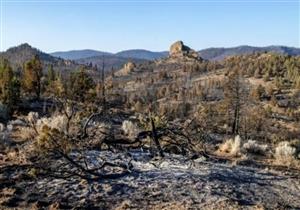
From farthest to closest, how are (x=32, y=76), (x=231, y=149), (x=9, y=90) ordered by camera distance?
(x=32, y=76), (x=9, y=90), (x=231, y=149)

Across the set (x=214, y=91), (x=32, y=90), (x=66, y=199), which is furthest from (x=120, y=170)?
(x=214, y=91)

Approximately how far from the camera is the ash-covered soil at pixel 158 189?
484 inches

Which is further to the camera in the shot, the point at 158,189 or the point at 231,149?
the point at 231,149

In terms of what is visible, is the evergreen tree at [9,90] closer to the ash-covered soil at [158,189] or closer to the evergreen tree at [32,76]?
the evergreen tree at [32,76]

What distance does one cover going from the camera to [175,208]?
12.0 m

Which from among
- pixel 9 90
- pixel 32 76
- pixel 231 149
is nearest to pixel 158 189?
pixel 231 149

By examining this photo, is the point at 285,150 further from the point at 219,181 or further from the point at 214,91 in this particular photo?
the point at 214,91

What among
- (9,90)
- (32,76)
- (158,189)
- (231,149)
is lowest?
(231,149)

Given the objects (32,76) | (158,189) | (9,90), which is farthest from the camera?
(32,76)

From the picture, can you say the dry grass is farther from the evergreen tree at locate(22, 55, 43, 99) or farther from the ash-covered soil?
the evergreen tree at locate(22, 55, 43, 99)

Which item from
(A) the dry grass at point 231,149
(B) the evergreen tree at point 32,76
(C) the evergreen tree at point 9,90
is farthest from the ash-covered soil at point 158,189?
(B) the evergreen tree at point 32,76

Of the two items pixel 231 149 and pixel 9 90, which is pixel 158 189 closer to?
pixel 231 149

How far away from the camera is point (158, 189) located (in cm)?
1327

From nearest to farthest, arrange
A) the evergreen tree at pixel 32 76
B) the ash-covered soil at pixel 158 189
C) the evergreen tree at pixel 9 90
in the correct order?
the ash-covered soil at pixel 158 189 → the evergreen tree at pixel 9 90 → the evergreen tree at pixel 32 76
